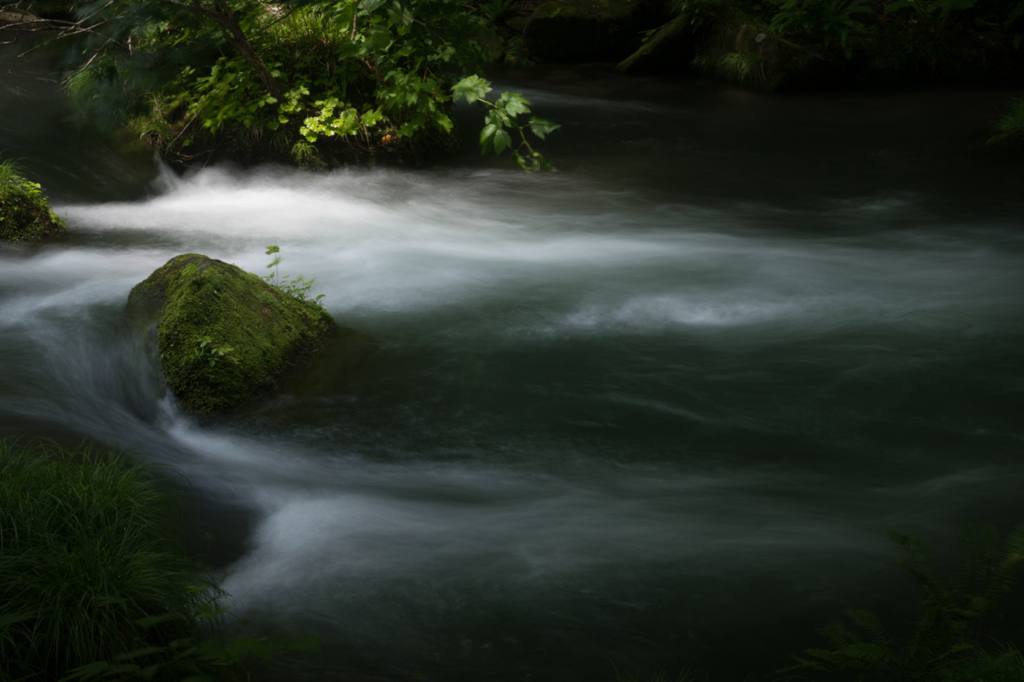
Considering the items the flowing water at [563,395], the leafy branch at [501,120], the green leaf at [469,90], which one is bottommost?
the flowing water at [563,395]

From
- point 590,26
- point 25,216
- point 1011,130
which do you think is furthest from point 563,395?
point 590,26

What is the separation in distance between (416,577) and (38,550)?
1.22 meters

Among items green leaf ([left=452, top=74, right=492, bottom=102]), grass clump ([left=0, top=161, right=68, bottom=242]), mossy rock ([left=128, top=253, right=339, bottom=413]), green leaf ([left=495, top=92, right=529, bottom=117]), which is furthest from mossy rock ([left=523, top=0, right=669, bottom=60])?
green leaf ([left=495, top=92, right=529, bottom=117])

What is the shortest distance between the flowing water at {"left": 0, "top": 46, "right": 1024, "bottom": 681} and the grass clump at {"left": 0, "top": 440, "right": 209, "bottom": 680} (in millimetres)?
378

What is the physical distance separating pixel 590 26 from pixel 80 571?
1435cm

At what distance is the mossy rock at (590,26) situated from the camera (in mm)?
14531

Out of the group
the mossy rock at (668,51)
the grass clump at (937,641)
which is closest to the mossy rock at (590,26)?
the mossy rock at (668,51)

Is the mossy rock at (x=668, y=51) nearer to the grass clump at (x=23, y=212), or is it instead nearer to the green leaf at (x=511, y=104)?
the grass clump at (x=23, y=212)

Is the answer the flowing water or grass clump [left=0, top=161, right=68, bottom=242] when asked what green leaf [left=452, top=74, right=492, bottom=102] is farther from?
grass clump [left=0, top=161, right=68, bottom=242]

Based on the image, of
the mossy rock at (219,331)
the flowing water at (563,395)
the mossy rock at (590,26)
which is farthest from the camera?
the mossy rock at (590,26)

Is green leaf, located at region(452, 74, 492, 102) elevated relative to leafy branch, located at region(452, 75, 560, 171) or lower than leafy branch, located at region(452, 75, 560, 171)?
elevated

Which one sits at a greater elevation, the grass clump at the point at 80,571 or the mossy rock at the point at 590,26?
the mossy rock at the point at 590,26

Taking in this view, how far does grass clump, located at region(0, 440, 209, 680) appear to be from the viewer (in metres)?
1.98

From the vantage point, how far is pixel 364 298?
5.70 m
